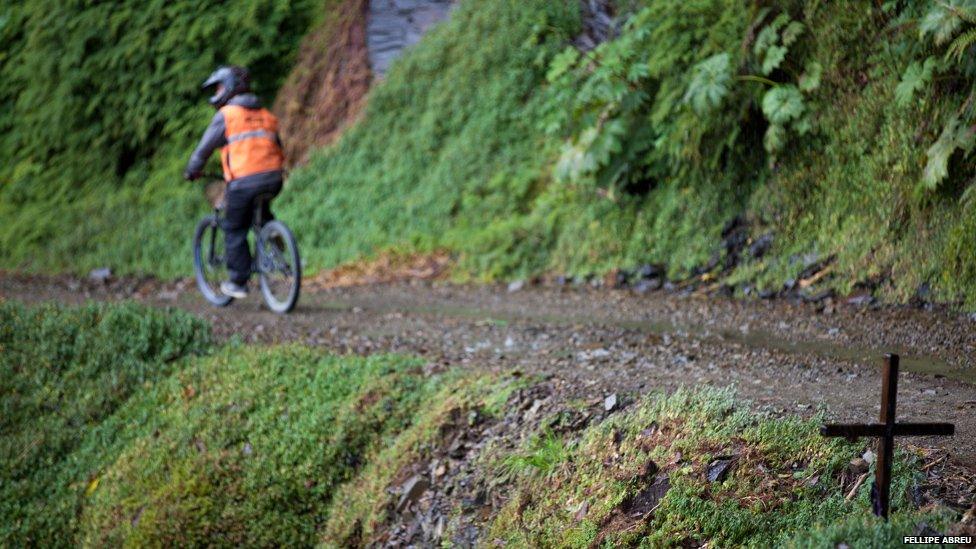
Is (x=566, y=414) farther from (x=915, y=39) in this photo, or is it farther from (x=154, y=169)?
(x=154, y=169)

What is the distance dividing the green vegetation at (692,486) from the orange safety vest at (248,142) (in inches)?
213

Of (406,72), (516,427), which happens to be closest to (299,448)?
(516,427)

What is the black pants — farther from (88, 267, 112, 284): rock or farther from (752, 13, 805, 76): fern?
(752, 13, 805, 76): fern

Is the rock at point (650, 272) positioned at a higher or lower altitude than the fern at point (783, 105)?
lower

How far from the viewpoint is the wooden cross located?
358 centimetres

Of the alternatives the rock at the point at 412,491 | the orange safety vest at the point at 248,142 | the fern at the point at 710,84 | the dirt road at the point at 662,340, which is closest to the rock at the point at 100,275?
the dirt road at the point at 662,340

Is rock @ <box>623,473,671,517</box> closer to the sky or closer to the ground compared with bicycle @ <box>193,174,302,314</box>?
closer to the sky

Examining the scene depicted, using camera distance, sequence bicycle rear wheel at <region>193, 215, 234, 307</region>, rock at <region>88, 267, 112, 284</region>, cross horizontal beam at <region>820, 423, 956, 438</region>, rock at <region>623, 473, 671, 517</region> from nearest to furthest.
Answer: cross horizontal beam at <region>820, 423, 956, 438</region> < rock at <region>623, 473, 671, 517</region> < bicycle rear wheel at <region>193, 215, 234, 307</region> < rock at <region>88, 267, 112, 284</region>

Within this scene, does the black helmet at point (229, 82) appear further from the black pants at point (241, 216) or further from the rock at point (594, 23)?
the rock at point (594, 23)

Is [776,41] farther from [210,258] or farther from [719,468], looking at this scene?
[210,258]

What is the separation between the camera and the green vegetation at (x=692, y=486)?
379cm

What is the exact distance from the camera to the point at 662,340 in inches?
279

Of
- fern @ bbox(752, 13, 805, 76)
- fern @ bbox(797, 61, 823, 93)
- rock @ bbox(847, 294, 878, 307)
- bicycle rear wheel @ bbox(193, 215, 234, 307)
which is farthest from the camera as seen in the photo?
bicycle rear wheel @ bbox(193, 215, 234, 307)

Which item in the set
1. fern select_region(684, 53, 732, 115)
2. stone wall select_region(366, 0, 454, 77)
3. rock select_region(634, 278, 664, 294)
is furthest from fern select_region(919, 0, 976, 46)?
stone wall select_region(366, 0, 454, 77)
